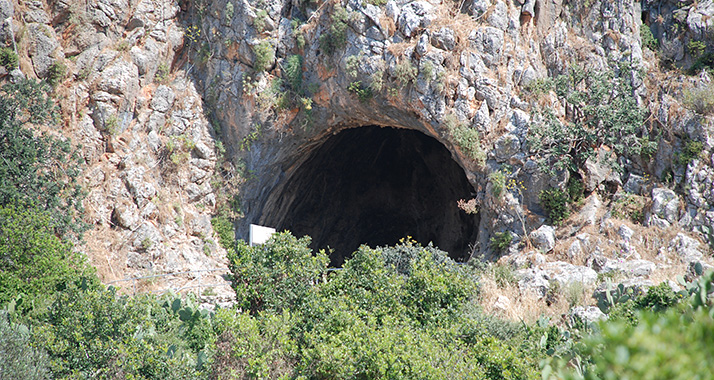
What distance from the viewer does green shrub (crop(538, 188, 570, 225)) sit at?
1792 centimetres

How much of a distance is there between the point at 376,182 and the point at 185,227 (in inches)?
526

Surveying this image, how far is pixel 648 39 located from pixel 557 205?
25.2ft

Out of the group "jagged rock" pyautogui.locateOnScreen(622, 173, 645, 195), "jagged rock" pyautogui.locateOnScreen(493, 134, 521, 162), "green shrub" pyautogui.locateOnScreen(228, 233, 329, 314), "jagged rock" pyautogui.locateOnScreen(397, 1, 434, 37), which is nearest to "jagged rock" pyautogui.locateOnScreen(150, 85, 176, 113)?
"jagged rock" pyautogui.locateOnScreen(397, 1, 434, 37)

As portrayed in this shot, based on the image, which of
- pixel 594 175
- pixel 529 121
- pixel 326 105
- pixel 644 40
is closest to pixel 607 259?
pixel 594 175

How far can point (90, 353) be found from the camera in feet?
33.6

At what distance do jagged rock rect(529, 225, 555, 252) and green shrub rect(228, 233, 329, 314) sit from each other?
8.79 metres

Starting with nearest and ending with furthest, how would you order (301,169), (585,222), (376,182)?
(585,222)
(301,169)
(376,182)

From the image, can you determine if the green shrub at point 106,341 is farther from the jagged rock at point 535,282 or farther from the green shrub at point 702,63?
the green shrub at point 702,63

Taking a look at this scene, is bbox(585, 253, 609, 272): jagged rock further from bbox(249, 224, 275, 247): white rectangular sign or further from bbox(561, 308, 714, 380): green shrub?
bbox(561, 308, 714, 380): green shrub

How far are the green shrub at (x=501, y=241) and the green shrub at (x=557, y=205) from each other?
4.78 feet

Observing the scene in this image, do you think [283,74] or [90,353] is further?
[283,74]

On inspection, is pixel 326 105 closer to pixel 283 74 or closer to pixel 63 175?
pixel 283 74

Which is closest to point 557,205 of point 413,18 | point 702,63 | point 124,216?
point 702,63

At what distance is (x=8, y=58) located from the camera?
18203 mm
